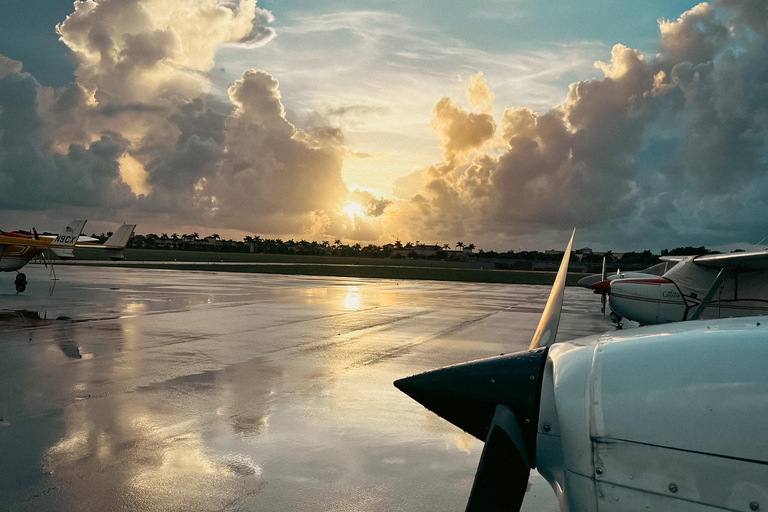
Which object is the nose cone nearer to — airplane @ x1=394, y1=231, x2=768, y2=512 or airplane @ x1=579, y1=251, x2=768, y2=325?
airplane @ x1=394, y1=231, x2=768, y2=512

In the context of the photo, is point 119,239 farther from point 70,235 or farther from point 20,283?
point 20,283

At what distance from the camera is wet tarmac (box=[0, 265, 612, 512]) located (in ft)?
14.9

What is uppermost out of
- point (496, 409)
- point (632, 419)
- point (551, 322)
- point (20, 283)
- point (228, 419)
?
point (551, 322)

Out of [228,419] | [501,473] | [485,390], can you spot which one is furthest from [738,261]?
[501,473]

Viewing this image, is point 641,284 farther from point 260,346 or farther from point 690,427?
point 690,427

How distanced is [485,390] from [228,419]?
445 cm

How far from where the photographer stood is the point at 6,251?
2195 cm

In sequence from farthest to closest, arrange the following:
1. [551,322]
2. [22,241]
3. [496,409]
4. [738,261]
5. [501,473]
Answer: [22,241], [738,261], [551,322], [496,409], [501,473]

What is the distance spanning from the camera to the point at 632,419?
243 cm

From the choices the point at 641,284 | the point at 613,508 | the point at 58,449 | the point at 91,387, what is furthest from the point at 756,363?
the point at 641,284

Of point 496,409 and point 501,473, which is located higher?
point 496,409

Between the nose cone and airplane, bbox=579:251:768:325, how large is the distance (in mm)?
9681

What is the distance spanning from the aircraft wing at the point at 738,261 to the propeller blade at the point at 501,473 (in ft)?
32.7

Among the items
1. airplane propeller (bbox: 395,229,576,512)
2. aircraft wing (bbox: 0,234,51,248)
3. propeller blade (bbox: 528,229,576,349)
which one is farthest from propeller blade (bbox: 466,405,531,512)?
aircraft wing (bbox: 0,234,51,248)
